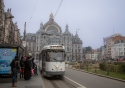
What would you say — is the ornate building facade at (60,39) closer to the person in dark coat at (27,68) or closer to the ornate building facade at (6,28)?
the ornate building facade at (6,28)

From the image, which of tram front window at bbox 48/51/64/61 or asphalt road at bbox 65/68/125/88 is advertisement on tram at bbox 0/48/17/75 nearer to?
tram front window at bbox 48/51/64/61

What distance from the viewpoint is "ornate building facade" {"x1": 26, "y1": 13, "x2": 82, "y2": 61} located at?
127 meters

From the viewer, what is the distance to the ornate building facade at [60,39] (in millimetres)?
126781

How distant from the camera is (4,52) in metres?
16.8

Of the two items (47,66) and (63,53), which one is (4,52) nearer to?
(47,66)

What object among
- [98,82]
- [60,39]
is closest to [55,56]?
[98,82]

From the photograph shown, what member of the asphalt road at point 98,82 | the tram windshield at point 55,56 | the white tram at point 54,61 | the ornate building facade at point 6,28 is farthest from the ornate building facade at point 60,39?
the tram windshield at point 55,56

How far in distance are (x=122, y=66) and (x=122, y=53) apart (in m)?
99.3

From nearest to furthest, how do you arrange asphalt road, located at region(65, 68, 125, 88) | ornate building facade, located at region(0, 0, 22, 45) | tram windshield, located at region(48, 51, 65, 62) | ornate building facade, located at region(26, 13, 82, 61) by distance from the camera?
asphalt road, located at region(65, 68, 125, 88), tram windshield, located at region(48, 51, 65, 62), ornate building facade, located at region(0, 0, 22, 45), ornate building facade, located at region(26, 13, 82, 61)

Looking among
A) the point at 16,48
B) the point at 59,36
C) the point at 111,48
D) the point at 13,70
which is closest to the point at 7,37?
the point at 16,48

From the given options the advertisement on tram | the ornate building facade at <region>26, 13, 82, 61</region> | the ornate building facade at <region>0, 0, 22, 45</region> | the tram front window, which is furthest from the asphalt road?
the ornate building facade at <region>26, 13, 82, 61</region>

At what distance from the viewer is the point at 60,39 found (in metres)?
130

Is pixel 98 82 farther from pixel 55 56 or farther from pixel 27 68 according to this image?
pixel 27 68

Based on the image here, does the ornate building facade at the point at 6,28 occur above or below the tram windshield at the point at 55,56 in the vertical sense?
above
